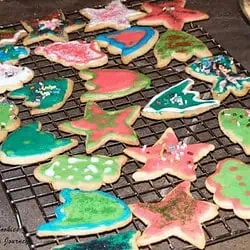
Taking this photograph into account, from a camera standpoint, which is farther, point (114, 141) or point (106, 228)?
point (114, 141)

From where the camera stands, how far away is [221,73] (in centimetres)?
159

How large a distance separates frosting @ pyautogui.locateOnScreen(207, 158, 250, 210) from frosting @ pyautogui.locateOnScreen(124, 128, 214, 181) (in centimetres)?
4

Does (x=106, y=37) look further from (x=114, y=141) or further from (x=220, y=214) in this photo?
(x=220, y=214)

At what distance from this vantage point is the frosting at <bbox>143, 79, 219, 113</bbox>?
4.90 feet

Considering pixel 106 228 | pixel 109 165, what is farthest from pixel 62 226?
pixel 109 165

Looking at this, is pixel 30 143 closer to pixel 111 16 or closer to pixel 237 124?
pixel 237 124

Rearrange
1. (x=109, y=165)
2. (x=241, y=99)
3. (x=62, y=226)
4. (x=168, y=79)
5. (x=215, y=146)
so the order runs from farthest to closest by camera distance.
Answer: (x=168, y=79) < (x=241, y=99) < (x=215, y=146) < (x=109, y=165) < (x=62, y=226)

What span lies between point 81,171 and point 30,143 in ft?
0.43

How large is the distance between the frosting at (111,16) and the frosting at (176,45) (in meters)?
0.11

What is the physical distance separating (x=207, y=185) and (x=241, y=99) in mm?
299

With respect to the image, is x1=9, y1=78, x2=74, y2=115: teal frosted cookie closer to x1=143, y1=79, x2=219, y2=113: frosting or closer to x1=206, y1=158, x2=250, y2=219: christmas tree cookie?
x1=143, y1=79, x2=219, y2=113: frosting

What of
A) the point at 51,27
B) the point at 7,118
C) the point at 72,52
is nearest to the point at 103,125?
the point at 7,118

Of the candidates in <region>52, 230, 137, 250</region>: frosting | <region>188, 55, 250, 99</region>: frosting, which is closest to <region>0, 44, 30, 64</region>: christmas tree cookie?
<region>188, 55, 250, 99</region>: frosting

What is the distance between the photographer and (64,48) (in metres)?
1.70
